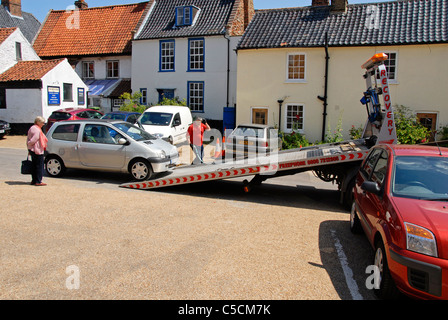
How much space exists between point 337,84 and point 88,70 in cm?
2050

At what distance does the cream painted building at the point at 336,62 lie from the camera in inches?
715

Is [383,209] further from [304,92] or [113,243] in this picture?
[304,92]

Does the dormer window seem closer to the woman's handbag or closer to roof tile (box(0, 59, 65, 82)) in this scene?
roof tile (box(0, 59, 65, 82))

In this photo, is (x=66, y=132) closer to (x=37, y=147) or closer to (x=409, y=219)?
(x=37, y=147)

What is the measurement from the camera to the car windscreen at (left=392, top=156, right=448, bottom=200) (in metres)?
4.68

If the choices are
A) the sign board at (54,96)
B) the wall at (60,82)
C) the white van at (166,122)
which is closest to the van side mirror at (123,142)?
the white van at (166,122)

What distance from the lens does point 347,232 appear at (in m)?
6.76

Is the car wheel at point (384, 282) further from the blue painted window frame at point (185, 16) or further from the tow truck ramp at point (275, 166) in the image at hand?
the blue painted window frame at point (185, 16)

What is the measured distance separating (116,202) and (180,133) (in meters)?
9.51

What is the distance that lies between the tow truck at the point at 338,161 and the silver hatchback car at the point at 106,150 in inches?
30.4

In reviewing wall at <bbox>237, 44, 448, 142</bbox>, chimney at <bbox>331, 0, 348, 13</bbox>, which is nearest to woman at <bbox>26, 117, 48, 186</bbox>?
wall at <bbox>237, 44, 448, 142</bbox>

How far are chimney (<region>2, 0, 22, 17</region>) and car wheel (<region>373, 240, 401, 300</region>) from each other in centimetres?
3956

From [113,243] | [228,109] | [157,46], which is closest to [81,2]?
[157,46]

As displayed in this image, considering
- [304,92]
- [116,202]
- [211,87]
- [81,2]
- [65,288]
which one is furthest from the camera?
[81,2]
